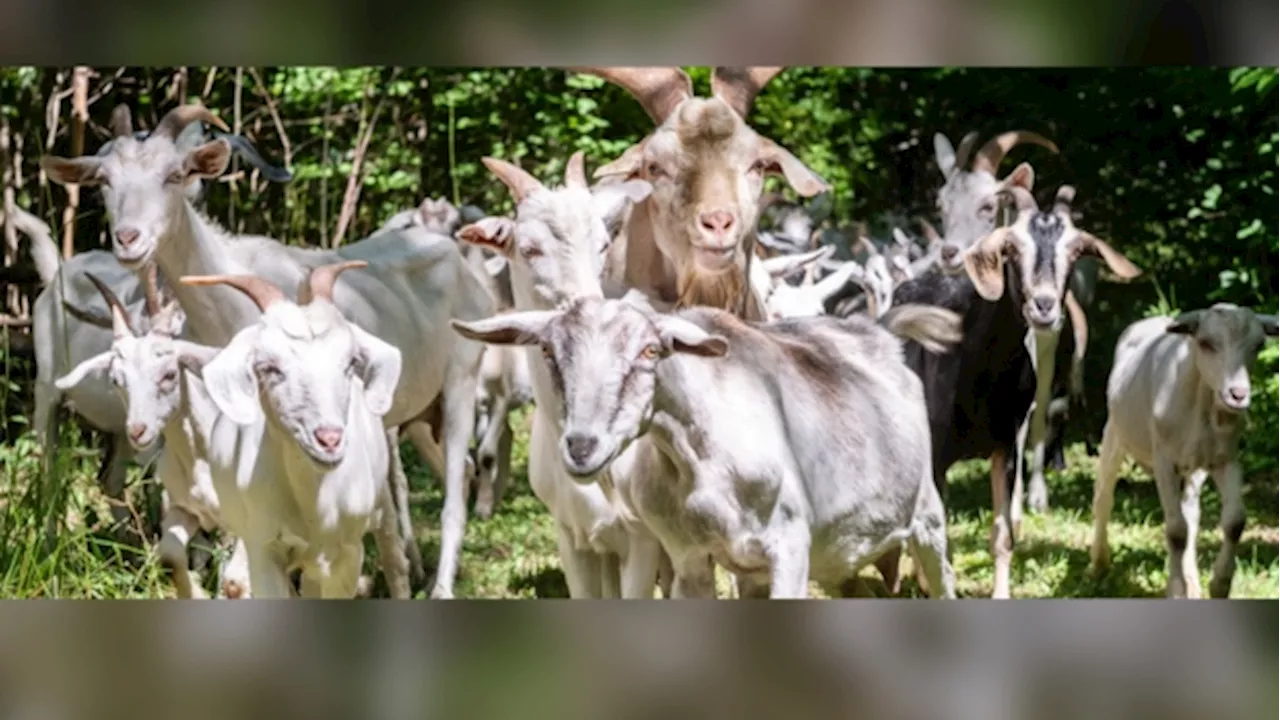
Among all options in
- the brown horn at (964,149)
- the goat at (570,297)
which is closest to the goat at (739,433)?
the goat at (570,297)

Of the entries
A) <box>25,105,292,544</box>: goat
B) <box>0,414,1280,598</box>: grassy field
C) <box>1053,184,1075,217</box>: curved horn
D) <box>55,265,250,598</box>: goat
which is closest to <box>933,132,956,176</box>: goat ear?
<box>1053,184,1075,217</box>: curved horn

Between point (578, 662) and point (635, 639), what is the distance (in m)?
0.21

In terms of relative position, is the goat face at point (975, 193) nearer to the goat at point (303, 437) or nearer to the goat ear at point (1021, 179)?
the goat ear at point (1021, 179)

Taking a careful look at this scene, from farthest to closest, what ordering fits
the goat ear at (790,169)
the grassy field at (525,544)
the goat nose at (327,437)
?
1. the grassy field at (525,544)
2. the goat ear at (790,169)
3. the goat nose at (327,437)

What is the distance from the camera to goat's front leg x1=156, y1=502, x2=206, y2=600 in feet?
17.2

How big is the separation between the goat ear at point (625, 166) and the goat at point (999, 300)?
88 cm

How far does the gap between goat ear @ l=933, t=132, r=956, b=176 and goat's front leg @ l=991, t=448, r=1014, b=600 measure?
2.97 ft

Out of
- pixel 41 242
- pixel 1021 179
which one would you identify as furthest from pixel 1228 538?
pixel 41 242

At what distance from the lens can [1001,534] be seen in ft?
17.8

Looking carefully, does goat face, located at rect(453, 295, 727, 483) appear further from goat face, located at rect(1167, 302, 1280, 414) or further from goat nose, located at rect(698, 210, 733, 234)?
goat face, located at rect(1167, 302, 1280, 414)

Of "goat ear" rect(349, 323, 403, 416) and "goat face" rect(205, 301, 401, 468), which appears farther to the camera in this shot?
"goat ear" rect(349, 323, 403, 416)

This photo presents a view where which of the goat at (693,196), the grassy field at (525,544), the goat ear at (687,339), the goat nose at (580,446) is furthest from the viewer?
the grassy field at (525,544)

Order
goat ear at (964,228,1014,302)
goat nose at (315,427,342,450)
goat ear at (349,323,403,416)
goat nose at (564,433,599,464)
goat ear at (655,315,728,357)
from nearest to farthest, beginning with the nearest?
goat nose at (564,433,599,464), goat ear at (655,315,728,357), goat nose at (315,427,342,450), goat ear at (349,323,403,416), goat ear at (964,228,1014,302)

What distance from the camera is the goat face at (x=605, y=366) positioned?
450 cm
